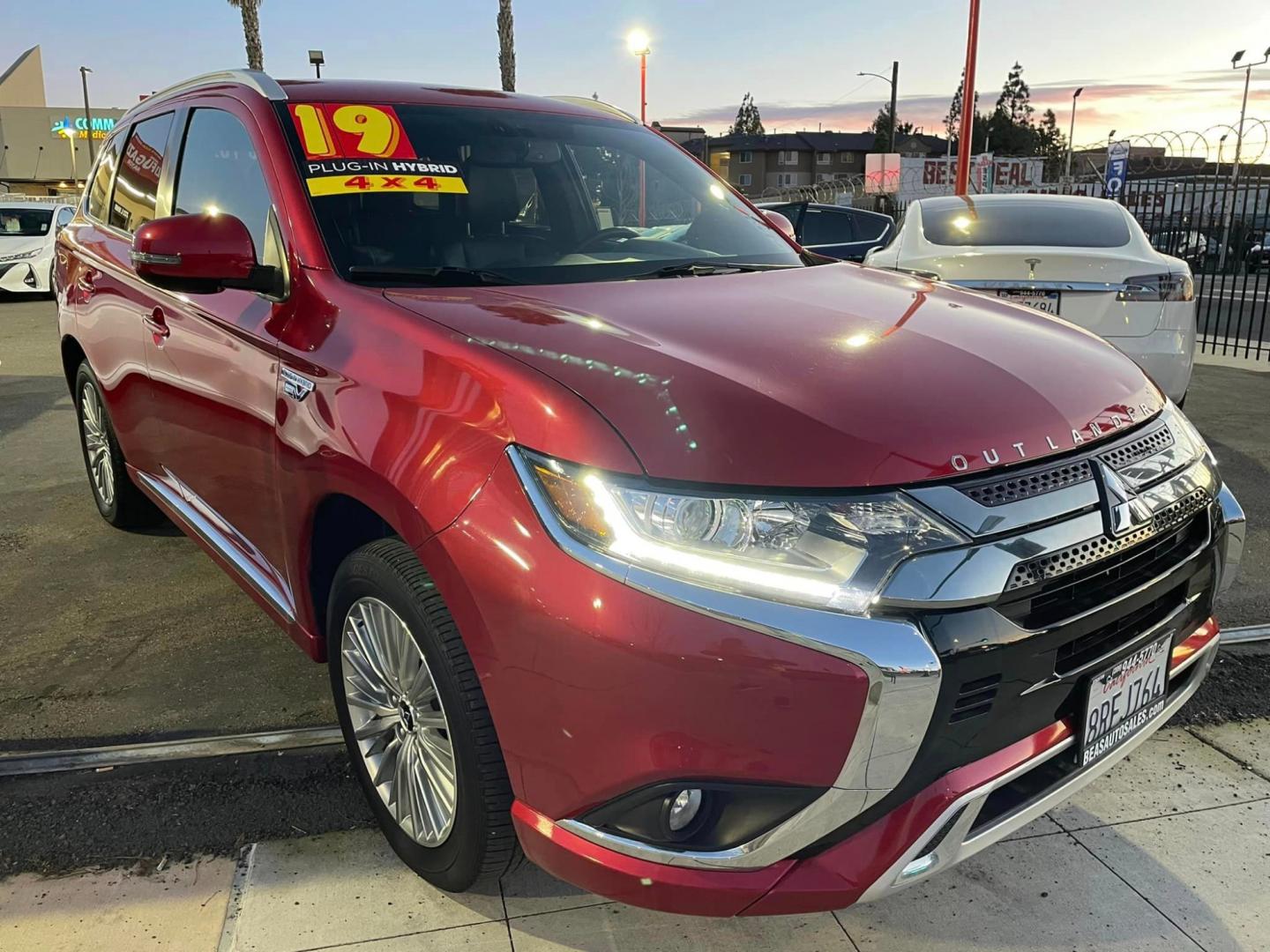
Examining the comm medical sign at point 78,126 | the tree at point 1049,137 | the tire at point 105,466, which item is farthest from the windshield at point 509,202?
the tree at point 1049,137

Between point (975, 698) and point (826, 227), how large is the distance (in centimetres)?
588

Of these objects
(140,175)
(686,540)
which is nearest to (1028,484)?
(686,540)

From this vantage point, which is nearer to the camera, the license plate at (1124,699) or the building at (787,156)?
the license plate at (1124,699)

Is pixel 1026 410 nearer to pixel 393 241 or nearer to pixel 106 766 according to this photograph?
pixel 393 241

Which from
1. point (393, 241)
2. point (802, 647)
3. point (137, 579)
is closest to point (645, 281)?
point (393, 241)

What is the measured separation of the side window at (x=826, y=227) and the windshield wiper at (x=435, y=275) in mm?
4047

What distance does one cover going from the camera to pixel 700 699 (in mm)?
1595

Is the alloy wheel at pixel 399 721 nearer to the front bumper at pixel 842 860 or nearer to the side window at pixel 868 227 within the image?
the front bumper at pixel 842 860

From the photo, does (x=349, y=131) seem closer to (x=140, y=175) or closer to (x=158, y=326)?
(x=158, y=326)

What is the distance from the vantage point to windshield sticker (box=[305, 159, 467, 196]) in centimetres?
264

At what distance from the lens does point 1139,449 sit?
2.04 metres

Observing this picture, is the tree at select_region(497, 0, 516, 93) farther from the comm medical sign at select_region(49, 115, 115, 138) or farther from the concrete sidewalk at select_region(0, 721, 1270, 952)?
the comm medical sign at select_region(49, 115, 115, 138)

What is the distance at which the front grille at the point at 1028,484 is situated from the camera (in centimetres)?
173

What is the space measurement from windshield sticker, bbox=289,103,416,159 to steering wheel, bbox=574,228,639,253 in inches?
21.4
